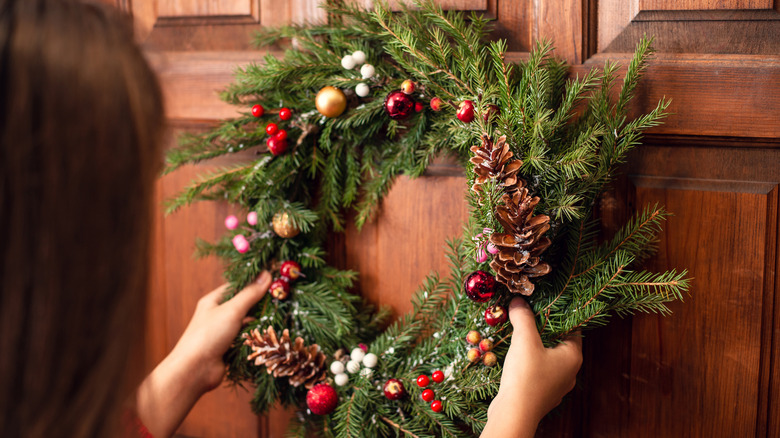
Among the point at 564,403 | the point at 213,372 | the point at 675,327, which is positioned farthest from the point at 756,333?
the point at 213,372

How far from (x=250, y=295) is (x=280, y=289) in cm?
5

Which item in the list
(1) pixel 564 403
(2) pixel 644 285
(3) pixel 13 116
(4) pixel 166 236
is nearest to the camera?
(3) pixel 13 116

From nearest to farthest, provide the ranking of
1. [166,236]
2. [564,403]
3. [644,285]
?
1. [644,285]
2. [564,403]
3. [166,236]

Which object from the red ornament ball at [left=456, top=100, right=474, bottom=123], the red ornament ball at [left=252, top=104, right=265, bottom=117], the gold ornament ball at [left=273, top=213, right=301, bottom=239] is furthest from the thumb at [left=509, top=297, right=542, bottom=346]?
the red ornament ball at [left=252, top=104, right=265, bottom=117]

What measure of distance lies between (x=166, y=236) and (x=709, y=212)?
85 centimetres

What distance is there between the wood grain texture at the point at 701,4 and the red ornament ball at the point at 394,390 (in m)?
0.56

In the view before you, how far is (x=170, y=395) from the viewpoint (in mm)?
761

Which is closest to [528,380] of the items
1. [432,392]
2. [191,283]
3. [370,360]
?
[432,392]

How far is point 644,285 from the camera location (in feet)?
2.10

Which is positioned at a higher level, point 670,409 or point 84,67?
point 84,67

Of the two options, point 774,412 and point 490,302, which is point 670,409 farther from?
point 490,302

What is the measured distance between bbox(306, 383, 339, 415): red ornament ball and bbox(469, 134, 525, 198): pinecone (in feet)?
A: 1.17

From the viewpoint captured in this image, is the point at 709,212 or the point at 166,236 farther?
the point at 166,236

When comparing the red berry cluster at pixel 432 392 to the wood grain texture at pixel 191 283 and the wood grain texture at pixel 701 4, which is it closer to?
the wood grain texture at pixel 191 283
